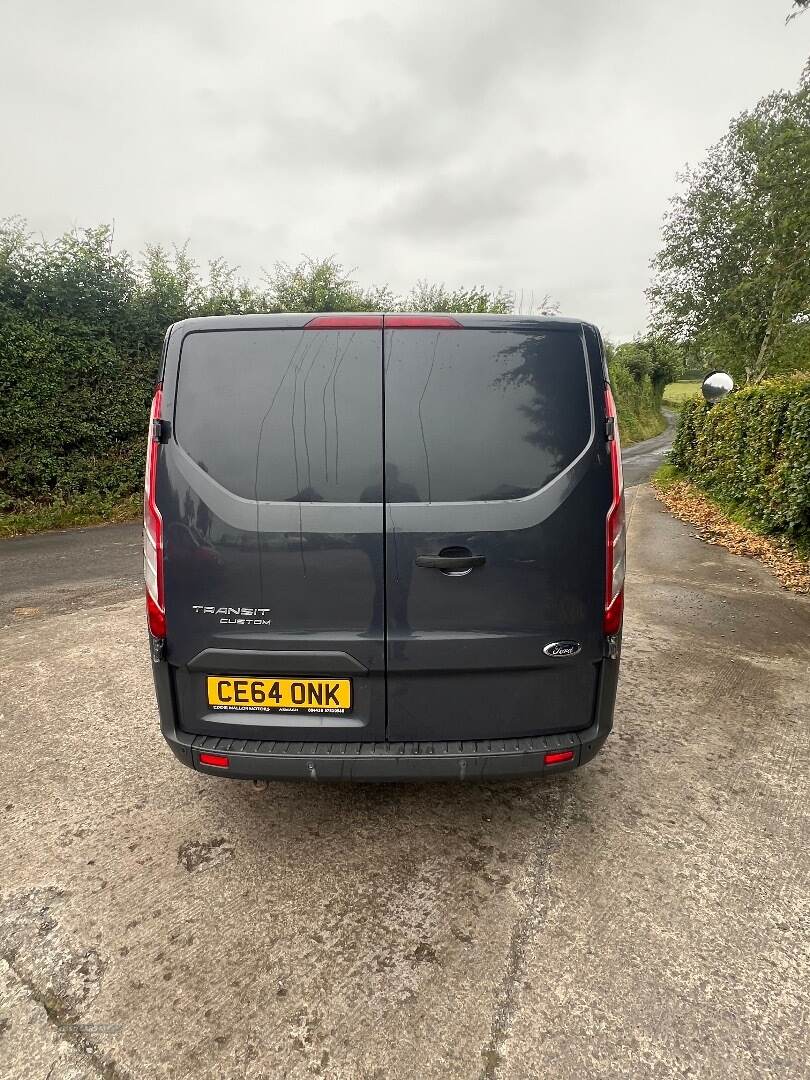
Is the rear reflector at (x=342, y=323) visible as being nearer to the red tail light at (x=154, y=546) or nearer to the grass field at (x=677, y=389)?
the red tail light at (x=154, y=546)

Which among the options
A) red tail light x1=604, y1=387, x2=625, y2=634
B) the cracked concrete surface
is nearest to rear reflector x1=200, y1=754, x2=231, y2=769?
the cracked concrete surface

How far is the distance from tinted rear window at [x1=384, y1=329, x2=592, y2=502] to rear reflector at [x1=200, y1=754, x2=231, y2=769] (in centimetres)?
114

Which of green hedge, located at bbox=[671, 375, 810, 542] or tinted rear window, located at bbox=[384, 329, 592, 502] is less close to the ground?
tinted rear window, located at bbox=[384, 329, 592, 502]

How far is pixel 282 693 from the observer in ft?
7.29

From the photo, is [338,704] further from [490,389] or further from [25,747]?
[25,747]

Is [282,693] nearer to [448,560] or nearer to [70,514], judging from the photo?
[448,560]

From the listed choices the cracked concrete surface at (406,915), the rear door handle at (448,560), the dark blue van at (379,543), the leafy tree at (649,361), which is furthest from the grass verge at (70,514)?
the leafy tree at (649,361)

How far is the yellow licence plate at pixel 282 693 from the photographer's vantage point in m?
2.21

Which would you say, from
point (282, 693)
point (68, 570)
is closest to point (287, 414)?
point (282, 693)

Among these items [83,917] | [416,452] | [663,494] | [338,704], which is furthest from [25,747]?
[663,494]

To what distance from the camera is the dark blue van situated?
7.07ft

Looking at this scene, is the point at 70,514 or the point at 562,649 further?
the point at 70,514

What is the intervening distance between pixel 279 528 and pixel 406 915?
56.0 inches

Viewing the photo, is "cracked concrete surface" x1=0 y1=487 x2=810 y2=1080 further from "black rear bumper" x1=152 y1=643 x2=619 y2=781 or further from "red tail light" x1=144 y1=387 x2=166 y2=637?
"red tail light" x1=144 y1=387 x2=166 y2=637
